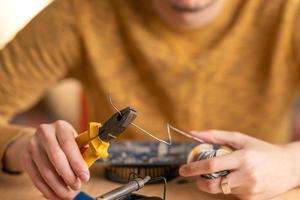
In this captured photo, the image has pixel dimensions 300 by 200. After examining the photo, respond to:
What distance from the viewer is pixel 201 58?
1155mm

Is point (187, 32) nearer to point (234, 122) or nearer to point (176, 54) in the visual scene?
point (176, 54)

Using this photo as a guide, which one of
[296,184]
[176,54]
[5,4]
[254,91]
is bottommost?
[296,184]

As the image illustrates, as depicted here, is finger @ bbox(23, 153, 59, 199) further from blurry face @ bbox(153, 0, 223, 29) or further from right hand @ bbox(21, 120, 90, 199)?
blurry face @ bbox(153, 0, 223, 29)

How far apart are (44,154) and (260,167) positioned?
33cm

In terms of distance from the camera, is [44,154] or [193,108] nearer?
[44,154]

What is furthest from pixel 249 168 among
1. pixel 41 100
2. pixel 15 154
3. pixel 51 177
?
pixel 41 100

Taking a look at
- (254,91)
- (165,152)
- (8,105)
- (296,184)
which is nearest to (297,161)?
(296,184)

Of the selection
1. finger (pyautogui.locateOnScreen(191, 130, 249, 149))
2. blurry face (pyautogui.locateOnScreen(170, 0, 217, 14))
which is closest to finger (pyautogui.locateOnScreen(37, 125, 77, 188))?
finger (pyautogui.locateOnScreen(191, 130, 249, 149))

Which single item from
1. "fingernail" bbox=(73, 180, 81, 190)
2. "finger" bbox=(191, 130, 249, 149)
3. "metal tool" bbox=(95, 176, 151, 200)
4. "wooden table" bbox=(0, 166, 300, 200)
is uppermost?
"finger" bbox=(191, 130, 249, 149)

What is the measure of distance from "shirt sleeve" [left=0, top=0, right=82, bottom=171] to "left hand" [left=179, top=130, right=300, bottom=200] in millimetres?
479

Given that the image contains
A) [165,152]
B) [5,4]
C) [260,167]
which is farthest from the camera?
[5,4]

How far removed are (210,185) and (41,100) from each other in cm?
179

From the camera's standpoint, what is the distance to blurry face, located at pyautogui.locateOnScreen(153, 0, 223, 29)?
111 centimetres

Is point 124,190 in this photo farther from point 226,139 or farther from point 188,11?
point 188,11
